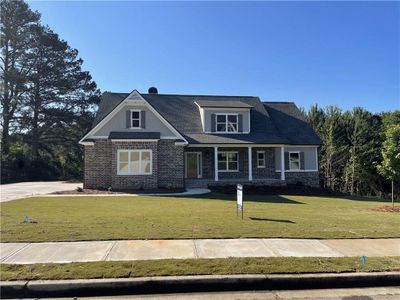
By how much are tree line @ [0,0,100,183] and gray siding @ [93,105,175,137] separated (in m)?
21.2

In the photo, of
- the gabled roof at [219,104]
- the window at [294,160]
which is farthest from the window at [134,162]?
the window at [294,160]

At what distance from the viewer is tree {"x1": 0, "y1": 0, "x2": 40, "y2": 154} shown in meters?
40.6

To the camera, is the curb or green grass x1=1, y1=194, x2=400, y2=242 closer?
the curb

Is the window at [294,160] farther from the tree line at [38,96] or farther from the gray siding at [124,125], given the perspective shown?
the tree line at [38,96]

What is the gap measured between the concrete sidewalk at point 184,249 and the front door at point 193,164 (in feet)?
60.7

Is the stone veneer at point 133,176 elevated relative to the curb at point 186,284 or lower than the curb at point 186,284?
elevated

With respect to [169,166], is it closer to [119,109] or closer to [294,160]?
[119,109]

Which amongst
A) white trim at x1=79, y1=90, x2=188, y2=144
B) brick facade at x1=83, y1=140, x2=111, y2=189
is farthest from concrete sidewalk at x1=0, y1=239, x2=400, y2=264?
white trim at x1=79, y1=90, x2=188, y2=144

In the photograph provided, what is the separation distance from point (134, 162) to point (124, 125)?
8.36 ft

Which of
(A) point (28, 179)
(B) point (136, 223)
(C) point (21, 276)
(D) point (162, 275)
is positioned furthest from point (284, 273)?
(A) point (28, 179)

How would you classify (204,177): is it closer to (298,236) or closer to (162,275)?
(298,236)

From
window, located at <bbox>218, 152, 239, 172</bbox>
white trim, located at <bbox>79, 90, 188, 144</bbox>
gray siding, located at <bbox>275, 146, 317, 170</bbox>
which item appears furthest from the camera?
gray siding, located at <bbox>275, 146, 317, 170</bbox>

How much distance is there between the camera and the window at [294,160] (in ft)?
89.7

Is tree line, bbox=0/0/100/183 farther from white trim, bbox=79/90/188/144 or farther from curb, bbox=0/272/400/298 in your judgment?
curb, bbox=0/272/400/298
